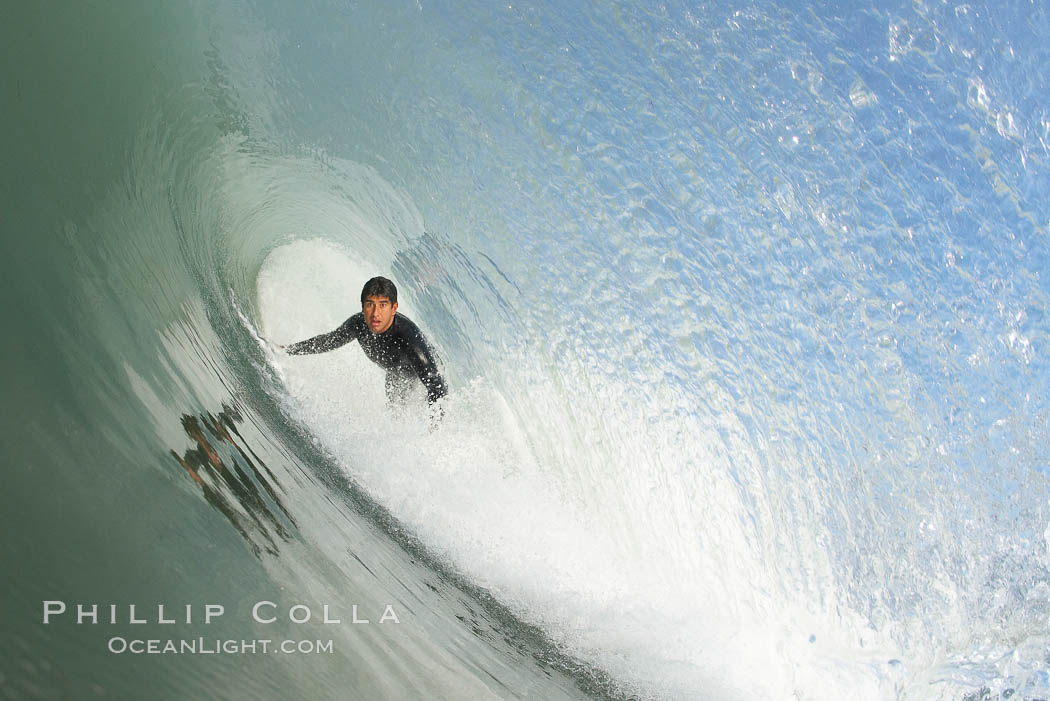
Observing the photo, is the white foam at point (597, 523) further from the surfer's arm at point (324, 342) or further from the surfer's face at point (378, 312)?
the surfer's face at point (378, 312)

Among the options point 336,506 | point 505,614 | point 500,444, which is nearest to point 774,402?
point 500,444

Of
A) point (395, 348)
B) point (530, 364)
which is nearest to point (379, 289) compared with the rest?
point (395, 348)

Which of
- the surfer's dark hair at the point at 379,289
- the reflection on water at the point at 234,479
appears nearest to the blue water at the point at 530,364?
the reflection on water at the point at 234,479

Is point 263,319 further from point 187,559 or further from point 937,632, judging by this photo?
point 937,632

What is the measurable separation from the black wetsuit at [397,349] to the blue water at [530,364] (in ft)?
0.67

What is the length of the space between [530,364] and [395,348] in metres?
1.15

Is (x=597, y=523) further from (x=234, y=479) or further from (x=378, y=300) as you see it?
(x=234, y=479)

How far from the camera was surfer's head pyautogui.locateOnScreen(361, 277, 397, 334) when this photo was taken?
13.0 feet

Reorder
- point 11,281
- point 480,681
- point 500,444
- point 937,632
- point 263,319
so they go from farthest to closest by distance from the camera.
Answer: point 263,319 → point 500,444 → point 937,632 → point 480,681 → point 11,281

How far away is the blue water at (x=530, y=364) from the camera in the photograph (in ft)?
7.04

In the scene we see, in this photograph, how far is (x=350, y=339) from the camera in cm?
424

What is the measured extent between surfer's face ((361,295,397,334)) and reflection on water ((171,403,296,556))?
1182 mm

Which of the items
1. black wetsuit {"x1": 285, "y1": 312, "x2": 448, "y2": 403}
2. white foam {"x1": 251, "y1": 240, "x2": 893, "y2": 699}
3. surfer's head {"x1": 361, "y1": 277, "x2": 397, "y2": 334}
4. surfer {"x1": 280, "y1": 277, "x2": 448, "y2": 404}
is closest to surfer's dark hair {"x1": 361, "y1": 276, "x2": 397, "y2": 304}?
surfer's head {"x1": 361, "y1": 277, "x2": 397, "y2": 334}

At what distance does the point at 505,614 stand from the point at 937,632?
1.93 metres
